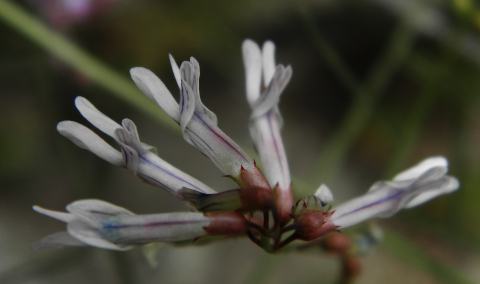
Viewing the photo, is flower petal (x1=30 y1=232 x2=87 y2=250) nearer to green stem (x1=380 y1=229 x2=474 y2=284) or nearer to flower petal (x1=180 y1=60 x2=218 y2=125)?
flower petal (x1=180 y1=60 x2=218 y2=125)

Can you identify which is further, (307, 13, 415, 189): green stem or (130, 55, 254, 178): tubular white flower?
(307, 13, 415, 189): green stem

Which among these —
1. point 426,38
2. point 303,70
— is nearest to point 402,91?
point 426,38

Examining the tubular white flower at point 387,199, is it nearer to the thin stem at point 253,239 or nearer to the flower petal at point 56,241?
the thin stem at point 253,239

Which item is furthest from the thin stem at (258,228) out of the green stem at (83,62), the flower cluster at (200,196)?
the green stem at (83,62)

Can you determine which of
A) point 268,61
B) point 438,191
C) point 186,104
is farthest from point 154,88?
point 438,191

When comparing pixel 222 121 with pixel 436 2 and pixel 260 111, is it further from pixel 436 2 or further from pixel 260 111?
pixel 260 111

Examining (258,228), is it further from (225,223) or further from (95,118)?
(95,118)

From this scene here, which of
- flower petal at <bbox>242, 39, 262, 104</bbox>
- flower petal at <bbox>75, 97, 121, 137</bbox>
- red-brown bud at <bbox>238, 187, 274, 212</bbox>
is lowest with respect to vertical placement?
Answer: red-brown bud at <bbox>238, 187, 274, 212</bbox>

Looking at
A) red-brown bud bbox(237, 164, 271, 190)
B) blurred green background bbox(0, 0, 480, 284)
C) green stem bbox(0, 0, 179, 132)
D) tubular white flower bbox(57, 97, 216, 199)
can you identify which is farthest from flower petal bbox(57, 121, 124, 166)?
blurred green background bbox(0, 0, 480, 284)
